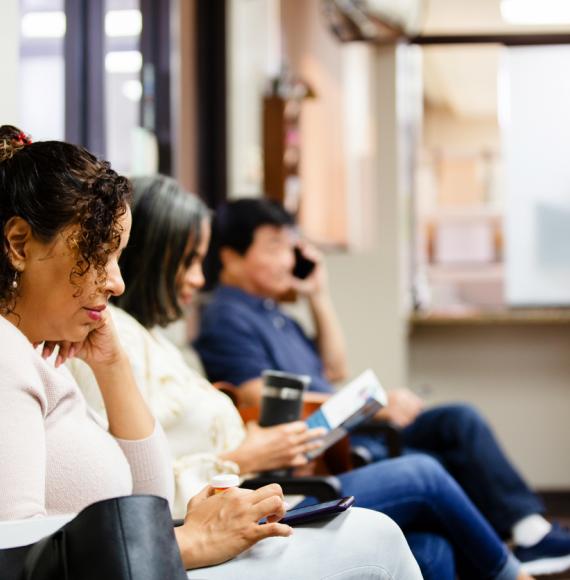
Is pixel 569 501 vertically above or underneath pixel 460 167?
underneath

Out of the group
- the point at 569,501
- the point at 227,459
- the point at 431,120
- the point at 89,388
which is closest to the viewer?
→ the point at 89,388

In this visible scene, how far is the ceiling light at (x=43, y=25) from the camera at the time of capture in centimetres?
222

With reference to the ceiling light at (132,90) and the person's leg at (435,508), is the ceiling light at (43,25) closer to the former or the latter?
the ceiling light at (132,90)

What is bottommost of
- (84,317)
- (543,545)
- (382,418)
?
(543,545)

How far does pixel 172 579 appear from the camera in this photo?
1081mm

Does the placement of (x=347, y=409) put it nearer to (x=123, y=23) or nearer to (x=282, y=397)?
(x=282, y=397)

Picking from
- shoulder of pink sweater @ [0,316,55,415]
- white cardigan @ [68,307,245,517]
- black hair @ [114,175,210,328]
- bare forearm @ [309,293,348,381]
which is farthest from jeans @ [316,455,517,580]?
bare forearm @ [309,293,348,381]

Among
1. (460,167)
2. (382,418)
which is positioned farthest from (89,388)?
(460,167)

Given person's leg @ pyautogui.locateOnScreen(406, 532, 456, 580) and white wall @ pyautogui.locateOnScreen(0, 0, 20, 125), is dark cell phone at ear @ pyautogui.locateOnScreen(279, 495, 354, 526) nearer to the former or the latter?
person's leg @ pyautogui.locateOnScreen(406, 532, 456, 580)

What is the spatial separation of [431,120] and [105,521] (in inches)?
277

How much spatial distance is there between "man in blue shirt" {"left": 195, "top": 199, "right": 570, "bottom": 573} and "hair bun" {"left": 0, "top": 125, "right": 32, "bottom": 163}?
4.59ft

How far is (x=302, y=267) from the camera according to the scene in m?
3.54

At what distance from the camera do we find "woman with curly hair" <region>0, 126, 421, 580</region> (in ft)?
4.18

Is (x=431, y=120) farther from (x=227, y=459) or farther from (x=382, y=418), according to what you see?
(x=227, y=459)
